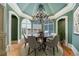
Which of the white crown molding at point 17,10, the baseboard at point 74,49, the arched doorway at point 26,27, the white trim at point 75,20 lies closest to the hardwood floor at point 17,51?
the baseboard at point 74,49

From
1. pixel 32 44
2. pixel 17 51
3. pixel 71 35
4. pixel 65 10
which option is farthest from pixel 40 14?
pixel 17 51

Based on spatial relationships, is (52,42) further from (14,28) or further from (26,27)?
(14,28)

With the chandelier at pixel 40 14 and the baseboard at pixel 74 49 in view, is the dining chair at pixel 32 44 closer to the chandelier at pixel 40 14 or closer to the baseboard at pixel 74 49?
the chandelier at pixel 40 14

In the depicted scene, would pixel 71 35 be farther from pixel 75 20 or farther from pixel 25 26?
pixel 25 26

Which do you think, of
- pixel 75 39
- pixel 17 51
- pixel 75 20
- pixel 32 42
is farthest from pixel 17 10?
pixel 75 39

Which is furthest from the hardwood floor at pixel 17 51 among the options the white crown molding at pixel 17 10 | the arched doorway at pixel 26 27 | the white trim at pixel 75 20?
the white crown molding at pixel 17 10

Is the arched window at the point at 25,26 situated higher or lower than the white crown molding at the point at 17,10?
lower

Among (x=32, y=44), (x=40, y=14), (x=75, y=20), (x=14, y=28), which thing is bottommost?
(x=32, y=44)

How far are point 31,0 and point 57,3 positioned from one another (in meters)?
0.48

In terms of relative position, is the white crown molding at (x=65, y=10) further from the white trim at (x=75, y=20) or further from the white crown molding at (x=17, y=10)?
the white crown molding at (x=17, y=10)

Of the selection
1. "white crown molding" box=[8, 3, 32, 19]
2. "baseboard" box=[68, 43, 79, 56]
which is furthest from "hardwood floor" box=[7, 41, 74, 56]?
"white crown molding" box=[8, 3, 32, 19]

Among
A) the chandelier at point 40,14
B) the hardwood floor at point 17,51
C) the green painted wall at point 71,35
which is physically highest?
the chandelier at point 40,14

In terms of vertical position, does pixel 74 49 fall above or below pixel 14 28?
below

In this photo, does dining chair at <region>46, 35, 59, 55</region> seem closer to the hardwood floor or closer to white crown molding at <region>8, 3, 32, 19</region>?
the hardwood floor
